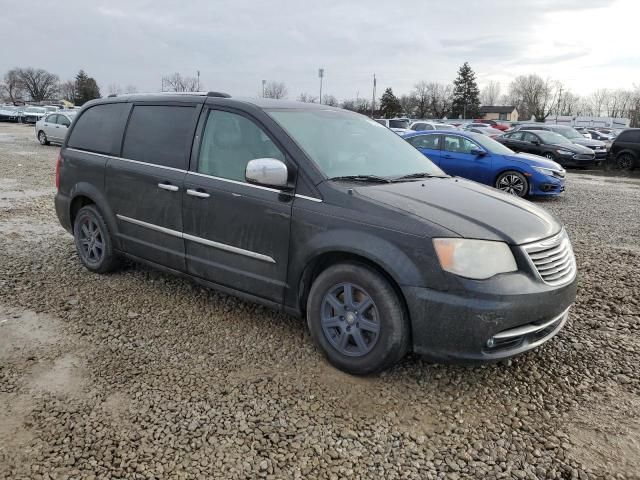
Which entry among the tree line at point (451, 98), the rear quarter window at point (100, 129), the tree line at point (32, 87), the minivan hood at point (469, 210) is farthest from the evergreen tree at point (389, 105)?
the minivan hood at point (469, 210)

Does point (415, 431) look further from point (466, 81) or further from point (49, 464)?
point (466, 81)

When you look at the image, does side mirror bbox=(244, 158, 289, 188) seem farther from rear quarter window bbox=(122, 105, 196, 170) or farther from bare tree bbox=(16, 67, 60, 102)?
bare tree bbox=(16, 67, 60, 102)

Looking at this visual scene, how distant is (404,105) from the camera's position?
9538 centimetres

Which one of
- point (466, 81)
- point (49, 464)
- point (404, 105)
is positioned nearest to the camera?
point (49, 464)

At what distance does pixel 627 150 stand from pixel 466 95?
239ft

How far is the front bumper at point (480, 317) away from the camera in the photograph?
2.81 metres

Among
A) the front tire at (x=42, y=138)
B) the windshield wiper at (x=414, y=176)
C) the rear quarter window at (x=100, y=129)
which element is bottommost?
the front tire at (x=42, y=138)

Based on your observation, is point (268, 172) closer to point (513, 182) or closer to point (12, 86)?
point (513, 182)

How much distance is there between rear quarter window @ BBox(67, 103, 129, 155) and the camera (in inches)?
187

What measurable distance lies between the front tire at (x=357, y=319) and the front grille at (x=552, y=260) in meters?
0.86

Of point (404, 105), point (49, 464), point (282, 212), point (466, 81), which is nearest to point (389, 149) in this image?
point (282, 212)

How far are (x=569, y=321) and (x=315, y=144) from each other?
2.56m

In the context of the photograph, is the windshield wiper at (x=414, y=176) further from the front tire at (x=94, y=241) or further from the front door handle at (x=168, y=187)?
the front tire at (x=94, y=241)

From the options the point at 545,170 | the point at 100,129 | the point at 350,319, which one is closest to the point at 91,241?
the point at 100,129
